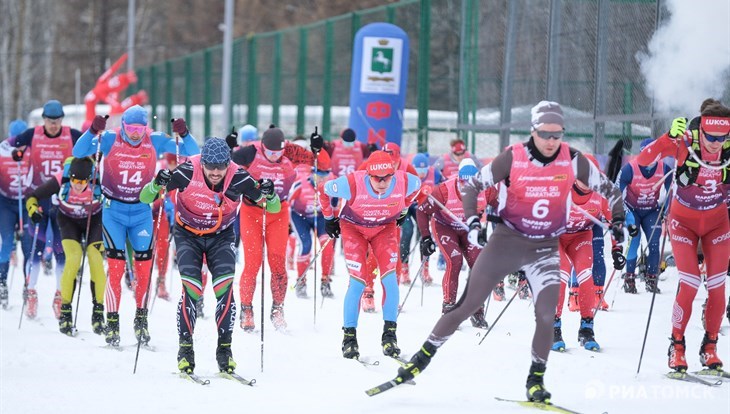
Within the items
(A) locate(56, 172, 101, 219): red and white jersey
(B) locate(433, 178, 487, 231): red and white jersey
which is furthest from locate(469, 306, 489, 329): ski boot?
(A) locate(56, 172, 101, 219): red and white jersey

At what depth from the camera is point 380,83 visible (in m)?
20.9

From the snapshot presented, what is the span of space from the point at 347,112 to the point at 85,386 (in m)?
17.9

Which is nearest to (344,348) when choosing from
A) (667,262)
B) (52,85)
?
(667,262)

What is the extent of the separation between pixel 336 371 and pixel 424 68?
13.2m

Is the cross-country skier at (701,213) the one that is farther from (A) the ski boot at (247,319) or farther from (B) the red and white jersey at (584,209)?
(A) the ski boot at (247,319)

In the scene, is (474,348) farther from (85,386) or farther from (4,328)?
(4,328)

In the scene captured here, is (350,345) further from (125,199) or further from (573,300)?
(573,300)

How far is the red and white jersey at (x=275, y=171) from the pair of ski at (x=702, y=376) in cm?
453

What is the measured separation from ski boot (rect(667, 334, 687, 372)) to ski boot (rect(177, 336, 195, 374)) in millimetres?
3610

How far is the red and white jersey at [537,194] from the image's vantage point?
7.14 m

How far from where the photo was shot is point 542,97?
51.7 ft

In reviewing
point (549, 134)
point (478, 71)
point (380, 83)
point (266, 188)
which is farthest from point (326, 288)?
point (380, 83)

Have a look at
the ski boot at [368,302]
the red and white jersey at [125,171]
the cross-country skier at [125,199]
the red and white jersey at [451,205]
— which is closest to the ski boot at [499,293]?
the ski boot at [368,302]

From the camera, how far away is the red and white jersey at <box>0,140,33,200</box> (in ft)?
42.8
